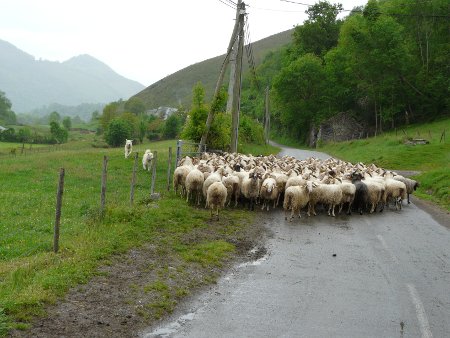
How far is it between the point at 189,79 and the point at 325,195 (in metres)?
170

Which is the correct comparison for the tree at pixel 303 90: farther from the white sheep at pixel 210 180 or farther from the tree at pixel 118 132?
the white sheep at pixel 210 180

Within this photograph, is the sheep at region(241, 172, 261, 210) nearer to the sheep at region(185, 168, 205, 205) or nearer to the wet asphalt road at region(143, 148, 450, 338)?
the sheep at region(185, 168, 205, 205)

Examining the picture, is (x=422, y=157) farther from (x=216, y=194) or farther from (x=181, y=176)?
(x=216, y=194)

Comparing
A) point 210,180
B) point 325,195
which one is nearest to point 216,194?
point 210,180

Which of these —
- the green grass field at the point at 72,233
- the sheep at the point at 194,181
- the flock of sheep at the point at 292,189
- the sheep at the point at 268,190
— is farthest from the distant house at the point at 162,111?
the sheep at the point at 194,181

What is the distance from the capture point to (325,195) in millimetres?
15961

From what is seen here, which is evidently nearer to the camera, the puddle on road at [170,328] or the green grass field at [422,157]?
the puddle on road at [170,328]

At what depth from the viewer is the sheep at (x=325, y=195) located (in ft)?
52.2

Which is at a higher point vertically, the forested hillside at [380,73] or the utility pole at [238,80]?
the forested hillside at [380,73]

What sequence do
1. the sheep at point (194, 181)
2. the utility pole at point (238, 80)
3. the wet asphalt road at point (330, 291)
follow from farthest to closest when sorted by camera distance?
the utility pole at point (238, 80) < the sheep at point (194, 181) < the wet asphalt road at point (330, 291)

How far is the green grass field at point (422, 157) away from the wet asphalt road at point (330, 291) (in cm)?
871

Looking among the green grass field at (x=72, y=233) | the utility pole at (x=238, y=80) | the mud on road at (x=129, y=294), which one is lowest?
the mud on road at (x=129, y=294)

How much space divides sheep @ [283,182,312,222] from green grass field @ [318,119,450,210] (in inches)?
271

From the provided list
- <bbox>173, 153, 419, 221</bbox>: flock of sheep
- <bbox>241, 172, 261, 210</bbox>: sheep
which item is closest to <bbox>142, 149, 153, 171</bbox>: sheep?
<bbox>173, 153, 419, 221</bbox>: flock of sheep
